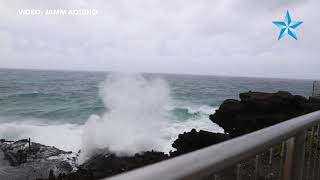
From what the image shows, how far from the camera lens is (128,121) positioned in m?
28.3

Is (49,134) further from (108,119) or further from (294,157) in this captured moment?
(294,157)

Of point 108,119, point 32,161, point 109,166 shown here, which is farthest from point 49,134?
point 109,166

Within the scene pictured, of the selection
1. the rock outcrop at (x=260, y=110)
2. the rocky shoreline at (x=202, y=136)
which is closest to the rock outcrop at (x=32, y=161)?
the rocky shoreline at (x=202, y=136)

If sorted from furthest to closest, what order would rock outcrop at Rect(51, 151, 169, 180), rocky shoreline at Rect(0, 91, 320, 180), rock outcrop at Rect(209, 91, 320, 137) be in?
rock outcrop at Rect(209, 91, 320, 137) → rocky shoreline at Rect(0, 91, 320, 180) → rock outcrop at Rect(51, 151, 169, 180)

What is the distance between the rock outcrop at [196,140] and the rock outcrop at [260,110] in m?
1.88

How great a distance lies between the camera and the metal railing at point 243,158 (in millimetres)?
847

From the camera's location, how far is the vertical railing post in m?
1.94

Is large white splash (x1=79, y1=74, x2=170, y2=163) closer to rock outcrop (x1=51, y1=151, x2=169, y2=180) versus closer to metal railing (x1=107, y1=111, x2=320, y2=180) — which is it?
rock outcrop (x1=51, y1=151, x2=169, y2=180)

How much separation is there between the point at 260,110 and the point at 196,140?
345cm

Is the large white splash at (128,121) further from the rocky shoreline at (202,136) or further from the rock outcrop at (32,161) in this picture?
→ the rocky shoreline at (202,136)

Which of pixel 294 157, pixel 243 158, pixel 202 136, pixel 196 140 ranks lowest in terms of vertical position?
pixel 196 140

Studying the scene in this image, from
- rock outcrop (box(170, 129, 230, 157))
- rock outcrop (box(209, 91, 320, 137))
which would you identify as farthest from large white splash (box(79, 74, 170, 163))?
rock outcrop (box(209, 91, 320, 137))

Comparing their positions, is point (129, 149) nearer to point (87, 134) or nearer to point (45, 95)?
point (87, 134)

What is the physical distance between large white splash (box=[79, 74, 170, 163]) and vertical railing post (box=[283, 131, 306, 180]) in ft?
48.8
